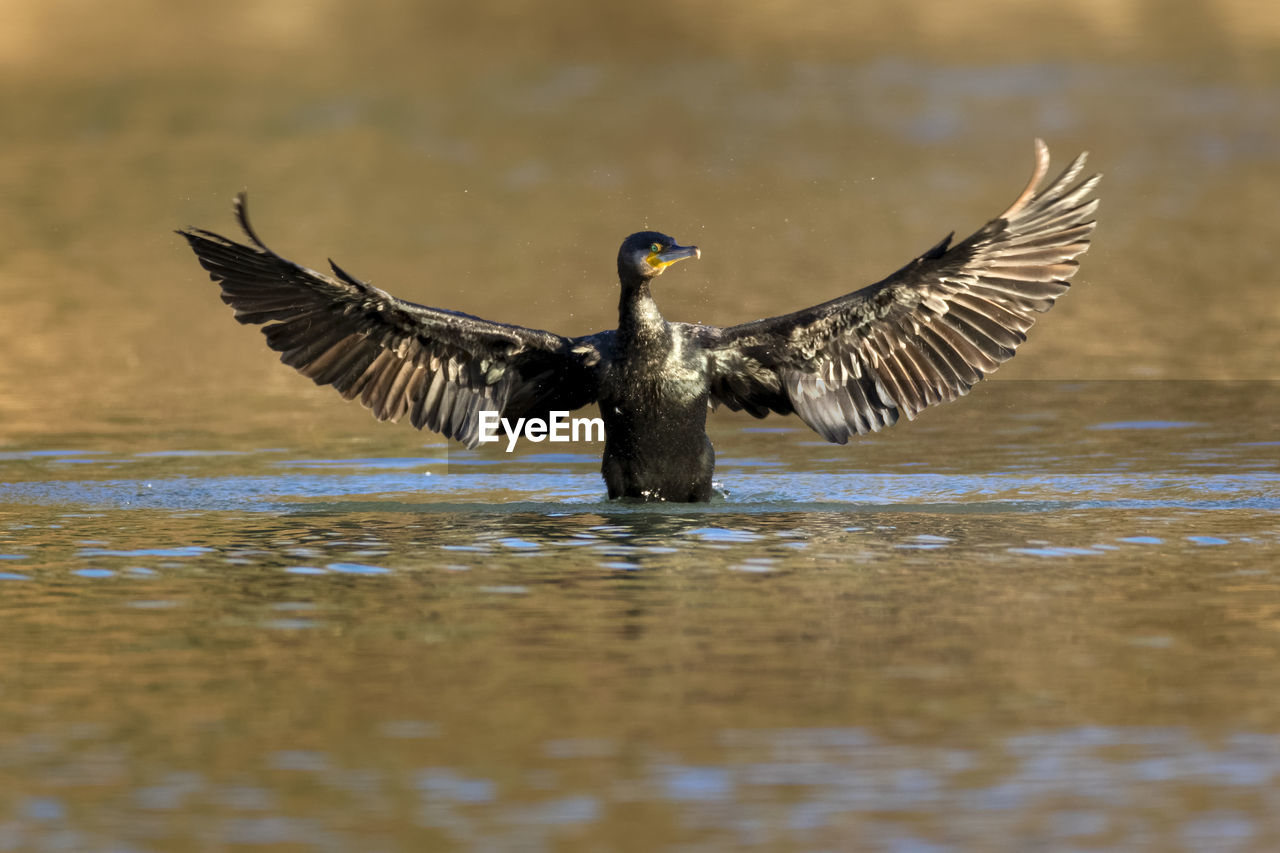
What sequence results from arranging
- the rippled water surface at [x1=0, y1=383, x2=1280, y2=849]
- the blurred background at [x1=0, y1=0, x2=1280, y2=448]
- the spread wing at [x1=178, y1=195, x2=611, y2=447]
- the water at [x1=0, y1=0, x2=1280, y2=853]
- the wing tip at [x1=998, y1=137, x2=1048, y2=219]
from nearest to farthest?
the rippled water surface at [x1=0, y1=383, x2=1280, y2=849], the water at [x1=0, y1=0, x2=1280, y2=853], the wing tip at [x1=998, y1=137, x2=1048, y2=219], the spread wing at [x1=178, y1=195, x2=611, y2=447], the blurred background at [x1=0, y1=0, x2=1280, y2=448]

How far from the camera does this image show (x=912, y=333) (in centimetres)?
1211

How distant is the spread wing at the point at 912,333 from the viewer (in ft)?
38.7

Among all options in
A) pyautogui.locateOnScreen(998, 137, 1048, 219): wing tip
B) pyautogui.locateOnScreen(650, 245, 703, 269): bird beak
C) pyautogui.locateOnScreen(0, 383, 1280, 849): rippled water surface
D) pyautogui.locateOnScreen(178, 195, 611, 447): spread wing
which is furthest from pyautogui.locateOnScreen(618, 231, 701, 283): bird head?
pyautogui.locateOnScreen(998, 137, 1048, 219): wing tip

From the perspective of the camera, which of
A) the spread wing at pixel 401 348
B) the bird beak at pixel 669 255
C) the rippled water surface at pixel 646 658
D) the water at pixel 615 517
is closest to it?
the rippled water surface at pixel 646 658

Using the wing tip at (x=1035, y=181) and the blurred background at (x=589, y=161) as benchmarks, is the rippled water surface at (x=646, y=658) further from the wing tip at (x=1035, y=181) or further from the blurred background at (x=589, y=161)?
the blurred background at (x=589, y=161)

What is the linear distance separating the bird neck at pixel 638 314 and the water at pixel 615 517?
0.98 m

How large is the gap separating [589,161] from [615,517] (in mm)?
17594

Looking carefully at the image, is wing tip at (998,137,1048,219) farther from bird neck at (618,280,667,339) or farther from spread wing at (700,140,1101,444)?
bird neck at (618,280,667,339)

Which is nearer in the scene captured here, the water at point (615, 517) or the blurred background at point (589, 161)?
the water at point (615, 517)

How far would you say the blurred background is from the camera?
65.6 ft

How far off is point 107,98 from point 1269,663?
26.1 m

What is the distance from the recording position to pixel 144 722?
7.34 metres

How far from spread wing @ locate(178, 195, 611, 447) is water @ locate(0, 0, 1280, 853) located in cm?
59

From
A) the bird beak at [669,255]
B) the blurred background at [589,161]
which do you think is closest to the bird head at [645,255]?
the bird beak at [669,255]
